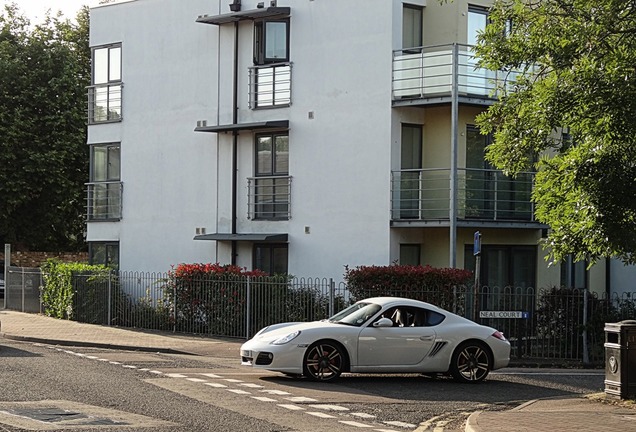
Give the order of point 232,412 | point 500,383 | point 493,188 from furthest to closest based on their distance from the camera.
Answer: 1. point 493,188
2. point 500,383
3. point 232,412

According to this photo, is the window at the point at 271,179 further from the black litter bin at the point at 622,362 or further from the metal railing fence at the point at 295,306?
the black litter bin at the point at 622,362

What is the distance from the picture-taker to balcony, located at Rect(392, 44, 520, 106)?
2648cm

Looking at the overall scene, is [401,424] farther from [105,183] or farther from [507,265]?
[105,183]

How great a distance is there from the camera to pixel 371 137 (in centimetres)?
2769

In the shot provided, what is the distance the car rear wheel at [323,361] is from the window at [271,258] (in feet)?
40.4

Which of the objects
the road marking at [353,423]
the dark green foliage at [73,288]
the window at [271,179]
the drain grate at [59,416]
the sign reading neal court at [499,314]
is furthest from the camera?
the dark green foliage at [73,288]

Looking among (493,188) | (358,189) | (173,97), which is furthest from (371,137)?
(173,97)

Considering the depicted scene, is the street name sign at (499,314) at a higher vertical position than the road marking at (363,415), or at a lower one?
higher

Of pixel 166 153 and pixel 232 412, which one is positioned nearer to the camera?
pixel 232 412

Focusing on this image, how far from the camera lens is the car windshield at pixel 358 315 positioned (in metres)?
18.0

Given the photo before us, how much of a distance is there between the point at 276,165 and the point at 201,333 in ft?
17.6

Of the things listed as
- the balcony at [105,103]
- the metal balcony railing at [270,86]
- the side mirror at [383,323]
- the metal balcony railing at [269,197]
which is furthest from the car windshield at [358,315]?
the balcony at [105,103]

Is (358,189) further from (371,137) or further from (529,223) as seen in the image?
(529,223)

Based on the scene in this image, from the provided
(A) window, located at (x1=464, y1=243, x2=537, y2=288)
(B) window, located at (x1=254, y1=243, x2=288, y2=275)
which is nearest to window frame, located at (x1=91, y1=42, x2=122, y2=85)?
(B) window, located at (x1=254, y1=243, x2=288, y2=275)
